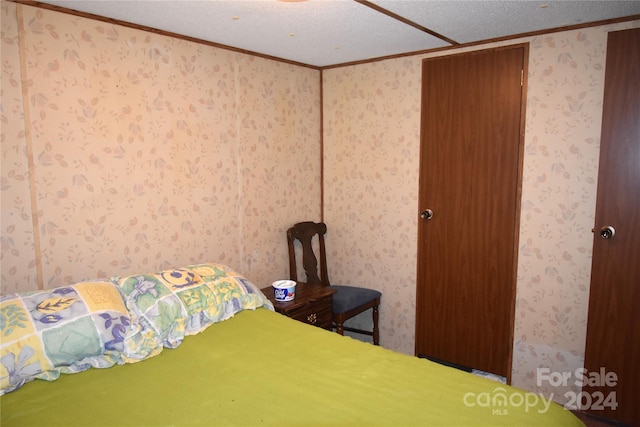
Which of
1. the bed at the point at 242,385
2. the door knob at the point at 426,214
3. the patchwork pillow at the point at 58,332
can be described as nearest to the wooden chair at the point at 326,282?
the door knob at the point at 426,214

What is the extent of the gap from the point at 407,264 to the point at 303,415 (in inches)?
80.3

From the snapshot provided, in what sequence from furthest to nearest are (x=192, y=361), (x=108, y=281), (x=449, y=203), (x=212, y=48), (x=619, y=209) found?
(x=449, y=203) < (x=212, y=48) < (x=619, y=209) < (x=108, y=281) < (x=192, y=361)

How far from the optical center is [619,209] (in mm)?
2463

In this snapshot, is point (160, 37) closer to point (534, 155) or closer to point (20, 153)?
point (20, 153)

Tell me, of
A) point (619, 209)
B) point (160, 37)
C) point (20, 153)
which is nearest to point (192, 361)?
point (20, 153)

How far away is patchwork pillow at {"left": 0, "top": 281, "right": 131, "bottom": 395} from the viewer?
5.66ft

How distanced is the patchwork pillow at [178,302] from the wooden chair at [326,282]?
0.79 m

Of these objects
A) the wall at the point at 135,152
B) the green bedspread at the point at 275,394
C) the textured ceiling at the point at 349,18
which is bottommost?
the green bedspread at the point at 275,394

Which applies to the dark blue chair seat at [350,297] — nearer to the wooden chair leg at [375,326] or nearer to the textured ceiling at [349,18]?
the wooden chair leg at [375,326]

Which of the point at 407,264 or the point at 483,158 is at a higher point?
the point at 483,158

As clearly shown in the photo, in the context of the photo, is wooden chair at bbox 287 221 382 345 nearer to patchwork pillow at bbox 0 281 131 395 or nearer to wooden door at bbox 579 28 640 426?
wooden door at bbox 579 28 640 426

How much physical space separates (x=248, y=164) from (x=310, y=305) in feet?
3.59

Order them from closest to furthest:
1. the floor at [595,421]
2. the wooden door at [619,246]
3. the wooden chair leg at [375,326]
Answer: the wooden door at [619,246] < the floor at [595,421] < the wooden chair leg at [375,326]

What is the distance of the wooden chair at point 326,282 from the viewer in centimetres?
328
